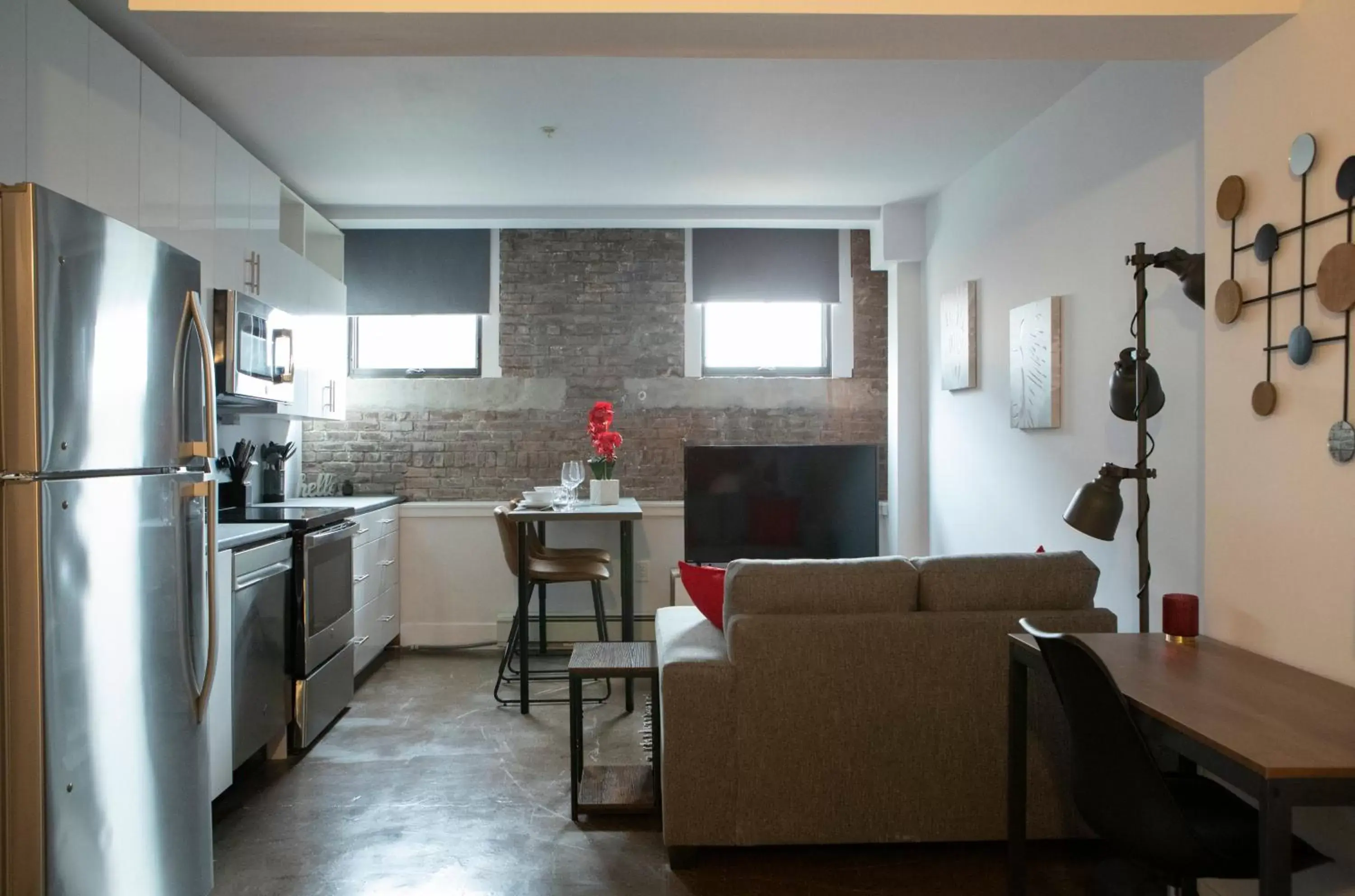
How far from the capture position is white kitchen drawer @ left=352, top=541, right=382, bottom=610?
4.49m

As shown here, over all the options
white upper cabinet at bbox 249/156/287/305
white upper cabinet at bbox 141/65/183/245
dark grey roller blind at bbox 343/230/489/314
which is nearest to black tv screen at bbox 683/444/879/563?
dark grey roller blind at bbox 343/230/489/314

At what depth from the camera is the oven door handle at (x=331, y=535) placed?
11.9 ft

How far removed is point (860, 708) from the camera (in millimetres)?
2518

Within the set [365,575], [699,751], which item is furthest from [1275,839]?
[365,575]

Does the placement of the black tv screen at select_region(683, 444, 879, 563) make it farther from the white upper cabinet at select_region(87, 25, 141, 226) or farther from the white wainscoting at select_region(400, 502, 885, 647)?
the white upper cabinet at select_region(87, 25, 141, 226)

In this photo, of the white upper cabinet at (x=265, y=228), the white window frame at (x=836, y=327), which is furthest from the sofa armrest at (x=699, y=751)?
the white window frame at (x=836, y=327)

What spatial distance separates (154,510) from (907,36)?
215cm

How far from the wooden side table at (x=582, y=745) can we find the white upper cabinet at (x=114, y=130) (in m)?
1.99

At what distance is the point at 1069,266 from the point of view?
11.6 ft

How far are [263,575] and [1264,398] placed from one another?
10.4ft

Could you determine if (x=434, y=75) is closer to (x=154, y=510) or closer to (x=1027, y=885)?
(x=154, y=510)

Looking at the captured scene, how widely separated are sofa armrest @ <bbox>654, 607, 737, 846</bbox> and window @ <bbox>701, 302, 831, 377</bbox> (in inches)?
138

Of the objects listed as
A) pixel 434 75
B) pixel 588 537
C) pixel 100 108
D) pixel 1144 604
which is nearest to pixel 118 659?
pixel 100 108

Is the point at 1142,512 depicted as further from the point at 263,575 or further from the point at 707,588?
the point at 263,575
